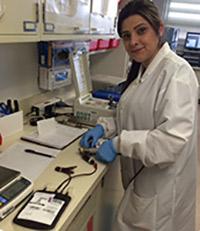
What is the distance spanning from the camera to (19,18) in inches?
39.3

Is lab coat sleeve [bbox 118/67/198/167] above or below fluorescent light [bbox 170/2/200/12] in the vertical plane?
below

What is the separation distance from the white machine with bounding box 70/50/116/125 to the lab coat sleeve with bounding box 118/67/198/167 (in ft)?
1.83

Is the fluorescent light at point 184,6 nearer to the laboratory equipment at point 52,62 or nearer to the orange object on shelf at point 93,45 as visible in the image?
the orange object on shelf at point 93,45

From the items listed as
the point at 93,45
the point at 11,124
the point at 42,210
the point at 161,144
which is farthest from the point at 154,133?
the point at 93,45

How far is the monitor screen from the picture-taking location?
5.29m

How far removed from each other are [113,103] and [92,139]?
501 mm

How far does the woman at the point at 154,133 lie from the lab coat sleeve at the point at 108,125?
0.47ft

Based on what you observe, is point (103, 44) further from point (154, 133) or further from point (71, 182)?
point (71, 182)

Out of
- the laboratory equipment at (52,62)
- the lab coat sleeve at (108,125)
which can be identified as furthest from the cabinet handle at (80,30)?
the lab coat sleeve at (108,125)

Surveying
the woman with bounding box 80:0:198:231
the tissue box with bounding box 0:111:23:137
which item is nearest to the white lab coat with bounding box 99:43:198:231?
the woman with bounding box 80:0:198:231

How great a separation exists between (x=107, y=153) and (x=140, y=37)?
510 mm

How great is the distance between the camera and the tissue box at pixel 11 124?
1.38m

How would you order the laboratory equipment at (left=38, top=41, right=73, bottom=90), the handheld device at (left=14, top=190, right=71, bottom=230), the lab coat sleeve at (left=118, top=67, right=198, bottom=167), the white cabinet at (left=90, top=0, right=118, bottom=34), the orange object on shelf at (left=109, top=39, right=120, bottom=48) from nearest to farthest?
the handheld device at (left=14, top=190, right=71, bottom=230), the lab coat sleeve at (left=118, top=67, right=198, bottom=167), the white cabinet at (left=90, top=0, right=118, bottom=34), the laboratory equipment at (left=38, top=41, right=73, bottom=90), the orange object on shelf at (left=109, top=39, right=120, bottom=48)

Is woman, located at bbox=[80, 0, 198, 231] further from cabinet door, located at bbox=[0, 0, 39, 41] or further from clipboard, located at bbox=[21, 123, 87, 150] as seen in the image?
cabinet door, located at bbox=[0, 0, 39, 41]
